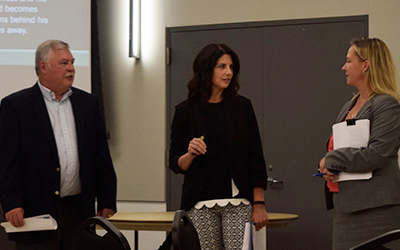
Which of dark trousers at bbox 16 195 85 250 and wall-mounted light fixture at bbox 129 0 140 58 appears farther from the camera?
wall-mounted light fixture at bbox 129 0 140 58

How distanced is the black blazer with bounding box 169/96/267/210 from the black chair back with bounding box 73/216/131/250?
1001 millimetres

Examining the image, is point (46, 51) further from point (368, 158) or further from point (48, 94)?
point (368, 158)

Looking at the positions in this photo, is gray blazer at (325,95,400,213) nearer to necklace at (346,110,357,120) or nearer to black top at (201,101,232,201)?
necklace at (346,110,357,120)

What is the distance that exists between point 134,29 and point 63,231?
2457 mm

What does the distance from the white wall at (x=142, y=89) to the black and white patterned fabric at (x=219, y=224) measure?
2.25 m

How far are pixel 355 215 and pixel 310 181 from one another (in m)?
1.89

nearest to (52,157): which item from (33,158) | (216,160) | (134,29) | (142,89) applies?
(33,158)

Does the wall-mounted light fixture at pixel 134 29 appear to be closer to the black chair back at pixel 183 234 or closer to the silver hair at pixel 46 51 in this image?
the silver hair at pixel 46 51

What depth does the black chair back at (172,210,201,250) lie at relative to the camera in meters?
1.49

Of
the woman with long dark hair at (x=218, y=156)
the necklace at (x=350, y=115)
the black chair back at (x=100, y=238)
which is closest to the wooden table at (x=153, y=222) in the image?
the woman with long dark hair at (x=218, y=156)

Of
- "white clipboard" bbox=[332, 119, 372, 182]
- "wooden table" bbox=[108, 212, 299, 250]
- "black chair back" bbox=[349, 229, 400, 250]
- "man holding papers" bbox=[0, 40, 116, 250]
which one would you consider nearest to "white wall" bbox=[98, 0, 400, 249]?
"wooden table" bbox=[108, 212, 299, 250]

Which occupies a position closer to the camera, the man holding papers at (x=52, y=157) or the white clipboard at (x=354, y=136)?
the white clipboard at (x=354, y=136)

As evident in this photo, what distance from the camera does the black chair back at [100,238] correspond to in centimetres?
146

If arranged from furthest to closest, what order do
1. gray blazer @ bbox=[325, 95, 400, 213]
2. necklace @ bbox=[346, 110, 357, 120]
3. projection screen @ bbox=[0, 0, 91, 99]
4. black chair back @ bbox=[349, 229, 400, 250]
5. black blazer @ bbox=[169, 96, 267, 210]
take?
projection screen @ bbox=[0, 0, 91, 99]
necklace @ bbox=[346, 110, 357, 120]
black blazer @ bbox=[169, 96, 267, 210]
gray blazer @ bbox=[325, 95, 400, 213]
black chair back @ bbox=[349, 229, 400, 250]
